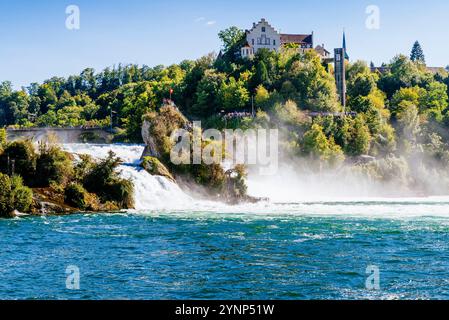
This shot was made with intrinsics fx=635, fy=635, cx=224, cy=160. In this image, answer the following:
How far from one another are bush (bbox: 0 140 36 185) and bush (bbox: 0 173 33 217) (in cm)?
295

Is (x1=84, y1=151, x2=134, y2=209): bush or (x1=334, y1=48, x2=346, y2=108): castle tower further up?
(x1=334, y1=48, x2=346, y2=108): castle tower

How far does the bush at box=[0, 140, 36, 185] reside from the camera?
163 feet

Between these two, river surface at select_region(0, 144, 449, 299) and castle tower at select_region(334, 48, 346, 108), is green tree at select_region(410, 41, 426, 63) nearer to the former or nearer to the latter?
castle tower at select_region(334, 48, 346, 108)

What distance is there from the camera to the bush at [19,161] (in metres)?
→ 49.5

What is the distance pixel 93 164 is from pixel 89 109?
298 feet

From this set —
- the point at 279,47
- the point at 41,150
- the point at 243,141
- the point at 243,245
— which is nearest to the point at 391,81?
the point at 279,47

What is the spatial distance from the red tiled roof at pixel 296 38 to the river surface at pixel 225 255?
7362 centimetres

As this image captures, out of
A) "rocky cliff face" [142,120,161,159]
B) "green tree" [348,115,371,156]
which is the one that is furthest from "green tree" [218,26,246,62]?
"rocky cliff face" [142,120,161,159]

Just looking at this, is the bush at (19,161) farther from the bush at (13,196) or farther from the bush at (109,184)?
the bush at (109,184)

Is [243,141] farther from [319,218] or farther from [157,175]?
[319,218]

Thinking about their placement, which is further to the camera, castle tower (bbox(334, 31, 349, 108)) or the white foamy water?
castle tower (bbox(334, 31, 349, 108))

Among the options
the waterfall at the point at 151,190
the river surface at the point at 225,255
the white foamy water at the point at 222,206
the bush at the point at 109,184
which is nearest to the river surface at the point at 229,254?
the river surface at the point at 225,255

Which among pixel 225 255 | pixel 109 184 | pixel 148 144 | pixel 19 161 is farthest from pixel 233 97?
pixel 225 255

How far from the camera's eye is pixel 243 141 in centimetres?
7762
